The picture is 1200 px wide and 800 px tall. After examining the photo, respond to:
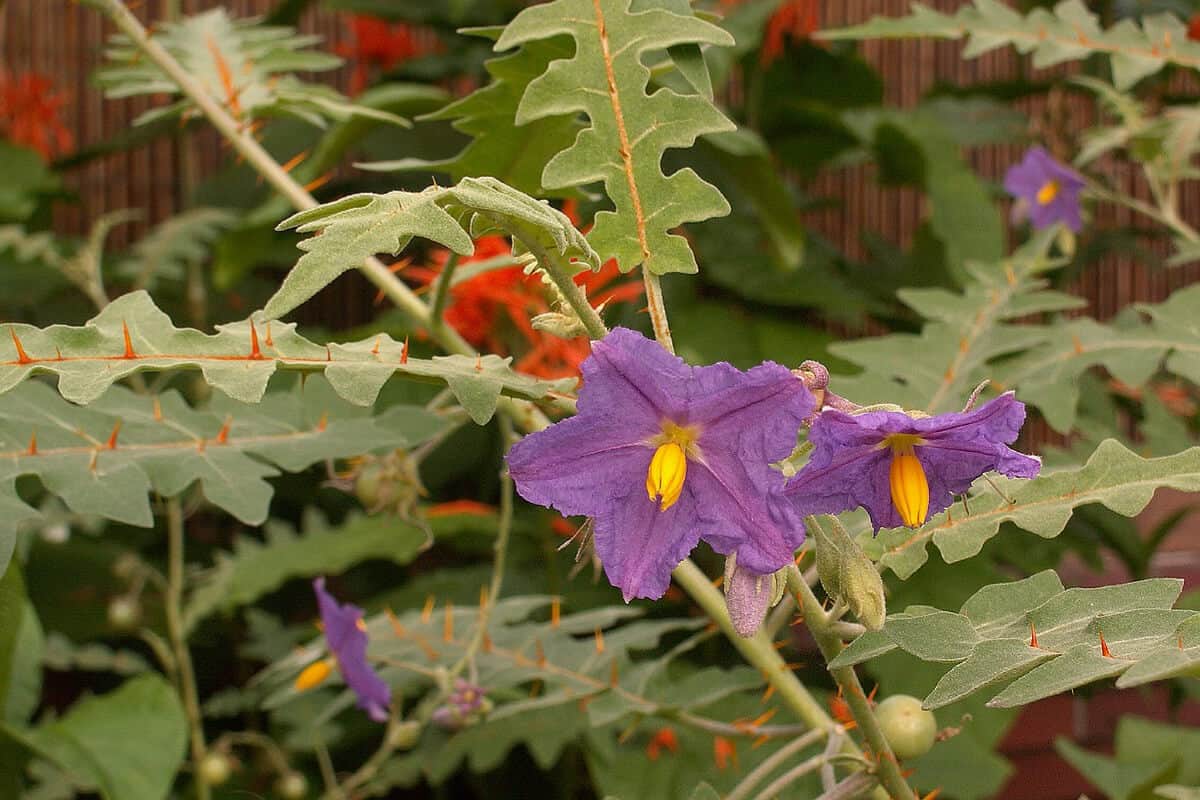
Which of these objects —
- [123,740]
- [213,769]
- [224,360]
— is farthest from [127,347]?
[213,769]

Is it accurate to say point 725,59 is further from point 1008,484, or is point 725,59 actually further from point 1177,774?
point 1008,484

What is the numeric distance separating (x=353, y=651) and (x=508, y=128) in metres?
0.35

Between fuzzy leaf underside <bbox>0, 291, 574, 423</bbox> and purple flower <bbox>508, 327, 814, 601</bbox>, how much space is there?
5 cm

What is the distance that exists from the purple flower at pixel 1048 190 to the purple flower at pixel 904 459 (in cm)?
81

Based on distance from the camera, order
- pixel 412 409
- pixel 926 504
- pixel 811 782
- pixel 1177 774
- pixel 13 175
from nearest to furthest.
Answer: pixel 926 504
pixel 412 409
pixel 811 782
pixel 1177 774
pixel 13 175

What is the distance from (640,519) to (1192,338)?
1.56 feet

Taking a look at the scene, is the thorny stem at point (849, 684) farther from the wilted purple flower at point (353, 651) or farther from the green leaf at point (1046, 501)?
the wilted purple flower at point (353, 651)

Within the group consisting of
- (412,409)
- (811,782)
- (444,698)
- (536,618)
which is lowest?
(536,618)

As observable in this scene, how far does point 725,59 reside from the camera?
1.61m

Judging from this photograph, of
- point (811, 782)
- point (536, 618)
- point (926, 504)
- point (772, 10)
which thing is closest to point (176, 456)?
point (926, 504)

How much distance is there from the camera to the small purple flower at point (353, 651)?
78 centimetres

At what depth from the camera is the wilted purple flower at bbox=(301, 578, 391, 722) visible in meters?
0.78

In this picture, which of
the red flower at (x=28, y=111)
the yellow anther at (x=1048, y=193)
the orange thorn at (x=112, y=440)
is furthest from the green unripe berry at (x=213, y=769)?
the red flower at (x=28, y=111)

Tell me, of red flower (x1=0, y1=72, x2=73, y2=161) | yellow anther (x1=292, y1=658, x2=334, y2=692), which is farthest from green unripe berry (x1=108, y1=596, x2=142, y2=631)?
red flower (x1=0, y1=72, x2=73, y2=161)
